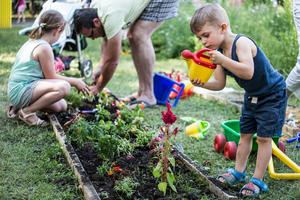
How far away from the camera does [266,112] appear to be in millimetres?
2842

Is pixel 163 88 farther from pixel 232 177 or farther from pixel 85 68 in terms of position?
pixel 232 177

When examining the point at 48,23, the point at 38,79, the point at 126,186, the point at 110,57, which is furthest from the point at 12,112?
the point at 126,186

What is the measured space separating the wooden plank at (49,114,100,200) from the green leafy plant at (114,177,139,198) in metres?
0.15

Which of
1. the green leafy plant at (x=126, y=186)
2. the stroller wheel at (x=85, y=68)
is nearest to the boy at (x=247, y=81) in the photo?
the green leafy plant at (x=126, y=186)

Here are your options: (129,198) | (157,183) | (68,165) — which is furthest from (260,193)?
(68,165)

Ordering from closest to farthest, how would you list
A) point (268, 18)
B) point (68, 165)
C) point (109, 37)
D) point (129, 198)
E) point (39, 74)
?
point (129, 198), point (68, 165), point (39, 74), point (109, 37), point (268, 18)

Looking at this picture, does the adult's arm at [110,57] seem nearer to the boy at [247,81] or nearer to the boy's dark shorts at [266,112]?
the boy at [247,81]

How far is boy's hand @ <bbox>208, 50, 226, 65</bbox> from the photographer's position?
8.61 ft

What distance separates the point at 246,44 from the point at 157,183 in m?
0.92

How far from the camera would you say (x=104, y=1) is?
4.49m

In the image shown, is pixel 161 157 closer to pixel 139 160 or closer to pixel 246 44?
pixel 139 160

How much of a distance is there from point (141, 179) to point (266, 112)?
814mm

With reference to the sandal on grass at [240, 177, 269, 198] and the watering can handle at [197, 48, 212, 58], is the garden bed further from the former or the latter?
the watering can handle at [197, 48, 212, 58]

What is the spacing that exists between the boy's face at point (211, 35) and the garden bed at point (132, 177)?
2.48 feet
